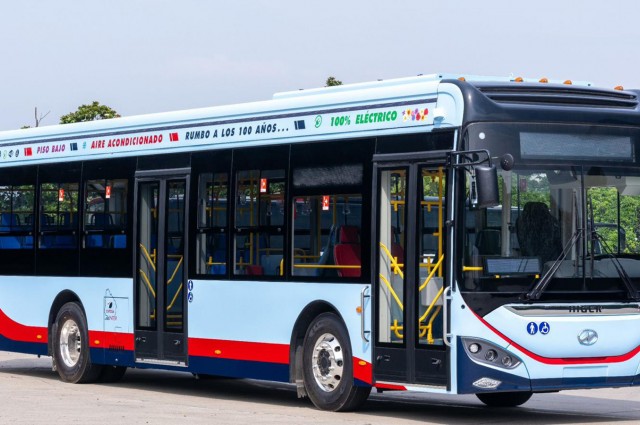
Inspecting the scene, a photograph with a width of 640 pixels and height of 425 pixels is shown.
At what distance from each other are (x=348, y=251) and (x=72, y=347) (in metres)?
6.23

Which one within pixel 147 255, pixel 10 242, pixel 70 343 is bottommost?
pixel 70 343

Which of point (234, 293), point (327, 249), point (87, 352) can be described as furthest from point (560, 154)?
point (87, 352)

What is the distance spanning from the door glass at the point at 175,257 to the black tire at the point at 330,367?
2537 mm

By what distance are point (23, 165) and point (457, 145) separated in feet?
30.4

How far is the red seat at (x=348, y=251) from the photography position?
592 inches

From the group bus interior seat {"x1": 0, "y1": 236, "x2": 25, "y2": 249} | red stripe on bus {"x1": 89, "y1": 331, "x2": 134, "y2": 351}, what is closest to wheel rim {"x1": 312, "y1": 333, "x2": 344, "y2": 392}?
red stripe on bus {"x1": 89, "y1": 331, "x2": 134, "y2": 351}

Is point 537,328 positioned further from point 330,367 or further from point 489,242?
point 330,367

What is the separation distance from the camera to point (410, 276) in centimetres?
1425

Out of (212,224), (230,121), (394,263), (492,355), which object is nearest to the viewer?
(492,355)

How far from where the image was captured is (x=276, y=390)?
63.2ft

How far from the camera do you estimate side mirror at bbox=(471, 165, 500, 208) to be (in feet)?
43.5

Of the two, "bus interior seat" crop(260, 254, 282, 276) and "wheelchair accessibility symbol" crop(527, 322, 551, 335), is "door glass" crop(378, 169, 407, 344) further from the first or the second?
"bus interior seat" crop(260, 254, 282, 276)

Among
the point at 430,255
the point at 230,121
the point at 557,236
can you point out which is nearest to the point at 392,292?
the point at 430,255

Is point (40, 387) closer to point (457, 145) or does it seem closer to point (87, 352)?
point (87, 352)
